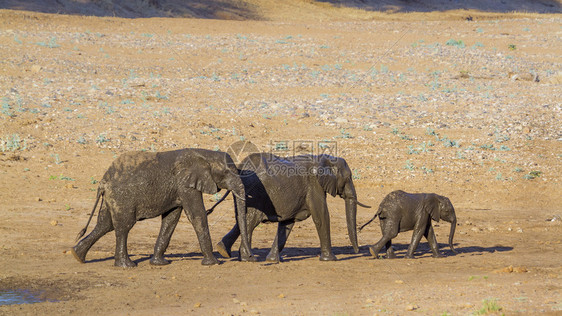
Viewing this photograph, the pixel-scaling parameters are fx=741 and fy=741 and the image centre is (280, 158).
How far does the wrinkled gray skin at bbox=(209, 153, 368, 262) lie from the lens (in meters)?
11.7

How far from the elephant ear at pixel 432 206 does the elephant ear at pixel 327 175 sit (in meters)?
1.65

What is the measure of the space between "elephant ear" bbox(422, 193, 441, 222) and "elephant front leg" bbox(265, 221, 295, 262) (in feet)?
7.51

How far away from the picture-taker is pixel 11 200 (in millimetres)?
15406

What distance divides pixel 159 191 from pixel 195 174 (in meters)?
0.58

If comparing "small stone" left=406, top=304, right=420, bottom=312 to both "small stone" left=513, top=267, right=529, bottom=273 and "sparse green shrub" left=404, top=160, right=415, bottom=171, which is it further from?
"sparse green shrub" left=404, top=160, right=415, bottom=171

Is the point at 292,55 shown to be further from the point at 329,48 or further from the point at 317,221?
the point at 317,221

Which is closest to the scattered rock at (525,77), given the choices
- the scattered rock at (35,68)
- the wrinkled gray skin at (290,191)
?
the scattered rock at (35,68)

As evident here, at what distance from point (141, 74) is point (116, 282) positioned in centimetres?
1749

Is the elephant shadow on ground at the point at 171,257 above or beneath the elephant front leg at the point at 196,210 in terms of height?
beneath

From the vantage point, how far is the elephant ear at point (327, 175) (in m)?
11.8

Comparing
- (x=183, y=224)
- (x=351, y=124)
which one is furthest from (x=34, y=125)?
(x=351, y=124)

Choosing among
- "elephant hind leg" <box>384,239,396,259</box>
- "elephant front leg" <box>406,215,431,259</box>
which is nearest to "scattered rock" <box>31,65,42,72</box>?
"elephant hind leg" <box>384,239,396,259</box>

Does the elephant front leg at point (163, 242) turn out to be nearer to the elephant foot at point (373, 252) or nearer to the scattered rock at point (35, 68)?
the elephant foot at point (373, 252)

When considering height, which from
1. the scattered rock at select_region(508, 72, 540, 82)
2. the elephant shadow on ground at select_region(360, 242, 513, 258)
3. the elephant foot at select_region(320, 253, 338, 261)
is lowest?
the elephant shadow on ground at select_region(360, 242, 513, 258)
